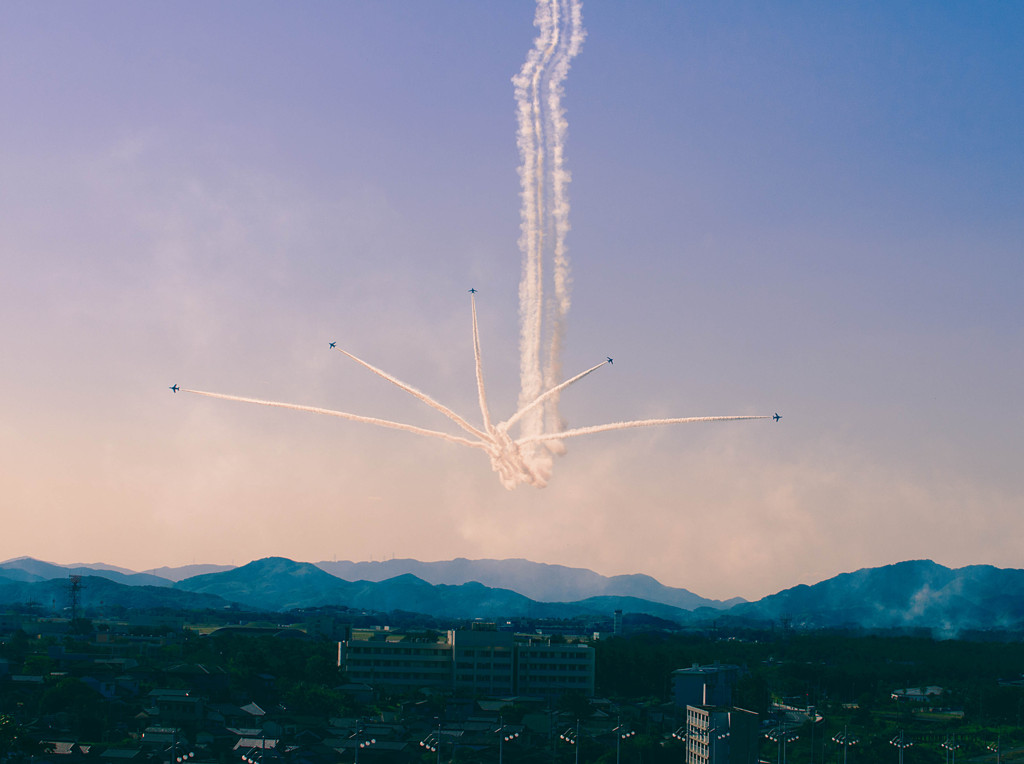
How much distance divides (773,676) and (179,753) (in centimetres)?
11649

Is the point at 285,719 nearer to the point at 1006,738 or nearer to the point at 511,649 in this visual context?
the point at 511,649

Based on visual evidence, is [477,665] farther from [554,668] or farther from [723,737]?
[723,737]

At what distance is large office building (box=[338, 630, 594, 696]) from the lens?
136 meters

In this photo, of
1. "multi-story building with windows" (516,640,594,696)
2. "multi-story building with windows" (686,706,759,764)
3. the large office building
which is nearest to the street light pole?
"multi-story building with windows" (686,706,759,764)

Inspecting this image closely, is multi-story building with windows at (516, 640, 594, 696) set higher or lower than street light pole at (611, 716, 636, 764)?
higher

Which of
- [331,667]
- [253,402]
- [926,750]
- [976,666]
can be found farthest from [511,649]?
[976,666]

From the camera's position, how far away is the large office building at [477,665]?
A: 13600cm

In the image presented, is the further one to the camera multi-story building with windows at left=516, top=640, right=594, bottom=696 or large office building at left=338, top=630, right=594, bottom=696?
multi-story building with windows at left=516, top=640, right=594, bottom=696

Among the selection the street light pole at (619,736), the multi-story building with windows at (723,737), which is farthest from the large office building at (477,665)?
the multi-story building with windows at (723,737)

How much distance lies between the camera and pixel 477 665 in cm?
13638

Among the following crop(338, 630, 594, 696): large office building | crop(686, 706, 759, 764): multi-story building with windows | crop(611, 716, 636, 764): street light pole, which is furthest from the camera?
crop(338, 630, 594, 696): large office building

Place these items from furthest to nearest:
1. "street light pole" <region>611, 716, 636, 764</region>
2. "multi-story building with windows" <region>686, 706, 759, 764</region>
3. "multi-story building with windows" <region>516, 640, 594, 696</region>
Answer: "multi-story building with windows" <region>516, 640, 594, 696</region> → "multi-story building with windows" <region>686, 706, 759, 764</region> → "street light pole" <region>611, 716, 636, 764</region>

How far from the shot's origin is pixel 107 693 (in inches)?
4296

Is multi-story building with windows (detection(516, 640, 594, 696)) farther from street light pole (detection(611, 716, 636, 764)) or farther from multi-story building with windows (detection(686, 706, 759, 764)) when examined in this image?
multi-story building with windows (detection(686, 706, 759, 764))
